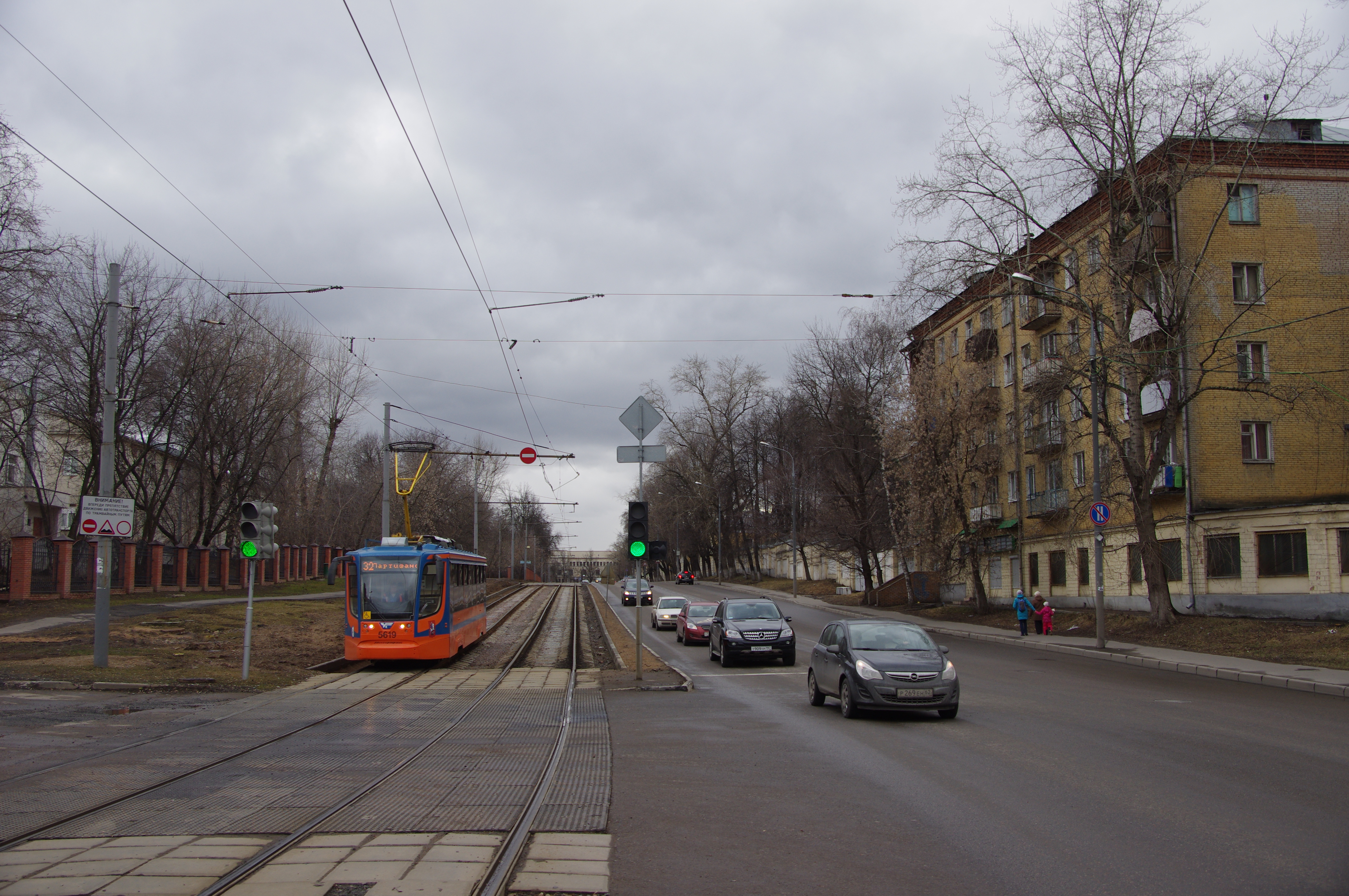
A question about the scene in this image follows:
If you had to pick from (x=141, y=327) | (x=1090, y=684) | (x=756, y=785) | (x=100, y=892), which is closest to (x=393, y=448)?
(x=141, y=327)

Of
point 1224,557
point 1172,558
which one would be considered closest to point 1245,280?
point 1224,557

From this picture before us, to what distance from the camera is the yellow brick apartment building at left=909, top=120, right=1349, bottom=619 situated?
92.6ft

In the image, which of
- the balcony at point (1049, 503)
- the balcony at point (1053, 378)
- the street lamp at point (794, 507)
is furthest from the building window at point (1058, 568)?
the street lamp at point (794, 507)

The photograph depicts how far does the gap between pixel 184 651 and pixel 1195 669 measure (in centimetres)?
2211

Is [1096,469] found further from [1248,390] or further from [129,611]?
[129,611]

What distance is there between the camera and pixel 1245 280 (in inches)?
1304

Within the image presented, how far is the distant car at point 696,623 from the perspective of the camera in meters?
30.6

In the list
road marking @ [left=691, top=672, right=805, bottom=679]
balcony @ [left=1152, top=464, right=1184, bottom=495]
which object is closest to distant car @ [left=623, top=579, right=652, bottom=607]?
balcony @ [left=1152, top=464, right=1184, bottom=495]

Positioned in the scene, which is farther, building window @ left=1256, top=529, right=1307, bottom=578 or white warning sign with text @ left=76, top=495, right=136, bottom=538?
building window @ left=1256, top=529, right=1307, bottom=578

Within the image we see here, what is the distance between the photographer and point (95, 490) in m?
40.8

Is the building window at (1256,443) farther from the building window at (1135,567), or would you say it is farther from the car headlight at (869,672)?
the car headlight at (869,672)

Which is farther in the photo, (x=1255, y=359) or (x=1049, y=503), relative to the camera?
(x=1049, y=503)

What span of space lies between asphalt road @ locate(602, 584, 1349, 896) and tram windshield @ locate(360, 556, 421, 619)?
8.18 meters

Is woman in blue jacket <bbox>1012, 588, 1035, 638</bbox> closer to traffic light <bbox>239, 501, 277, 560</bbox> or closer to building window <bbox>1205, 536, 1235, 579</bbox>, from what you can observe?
building window <bbox>1205, 536, 1235, 579</bbox>
